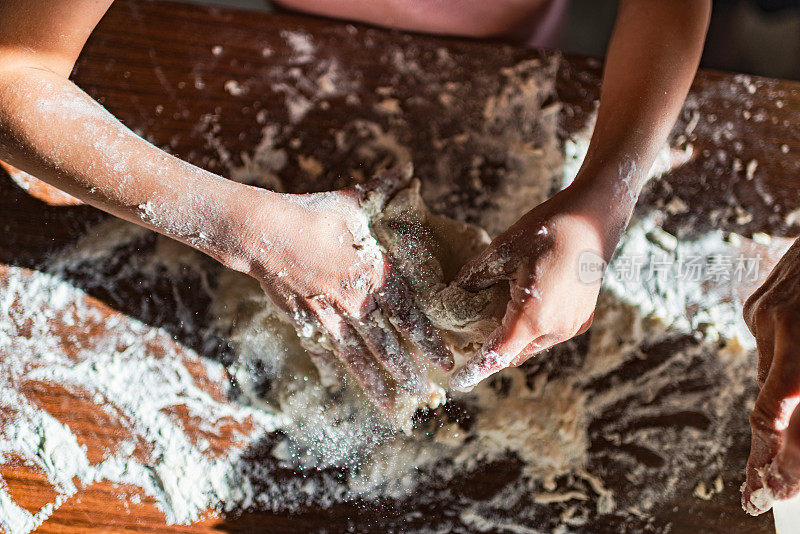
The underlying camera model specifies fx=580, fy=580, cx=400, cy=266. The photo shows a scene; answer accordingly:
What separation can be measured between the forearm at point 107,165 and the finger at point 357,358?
0.13 meters

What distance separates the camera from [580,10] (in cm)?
148

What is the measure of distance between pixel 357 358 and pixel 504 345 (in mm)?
201

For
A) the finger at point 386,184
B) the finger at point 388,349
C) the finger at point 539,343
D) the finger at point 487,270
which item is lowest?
the finger at point 388,349

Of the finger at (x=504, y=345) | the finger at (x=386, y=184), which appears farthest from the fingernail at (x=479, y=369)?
the finger at (x=386, y=184)

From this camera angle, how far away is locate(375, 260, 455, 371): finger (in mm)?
723

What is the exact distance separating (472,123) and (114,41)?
0.57 metres

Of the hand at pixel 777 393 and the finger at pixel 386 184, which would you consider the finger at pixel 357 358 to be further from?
the hand at pixel 777 393

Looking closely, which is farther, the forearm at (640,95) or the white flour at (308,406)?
the white flour at (308,406)

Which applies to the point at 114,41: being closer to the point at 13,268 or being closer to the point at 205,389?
the point at 13,268

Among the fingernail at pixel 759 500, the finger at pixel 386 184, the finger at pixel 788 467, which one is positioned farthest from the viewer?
the finger at pixel 386 184

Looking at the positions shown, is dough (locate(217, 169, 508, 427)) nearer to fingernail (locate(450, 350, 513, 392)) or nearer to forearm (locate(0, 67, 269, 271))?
fingernail (locate(450, 350, 513, 392))

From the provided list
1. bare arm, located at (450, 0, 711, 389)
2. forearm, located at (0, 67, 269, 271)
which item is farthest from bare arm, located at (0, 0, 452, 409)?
bare arm, located at (450, 0, 711, 389)

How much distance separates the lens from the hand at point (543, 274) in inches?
25.6

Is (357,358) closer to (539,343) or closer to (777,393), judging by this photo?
(539,343)
